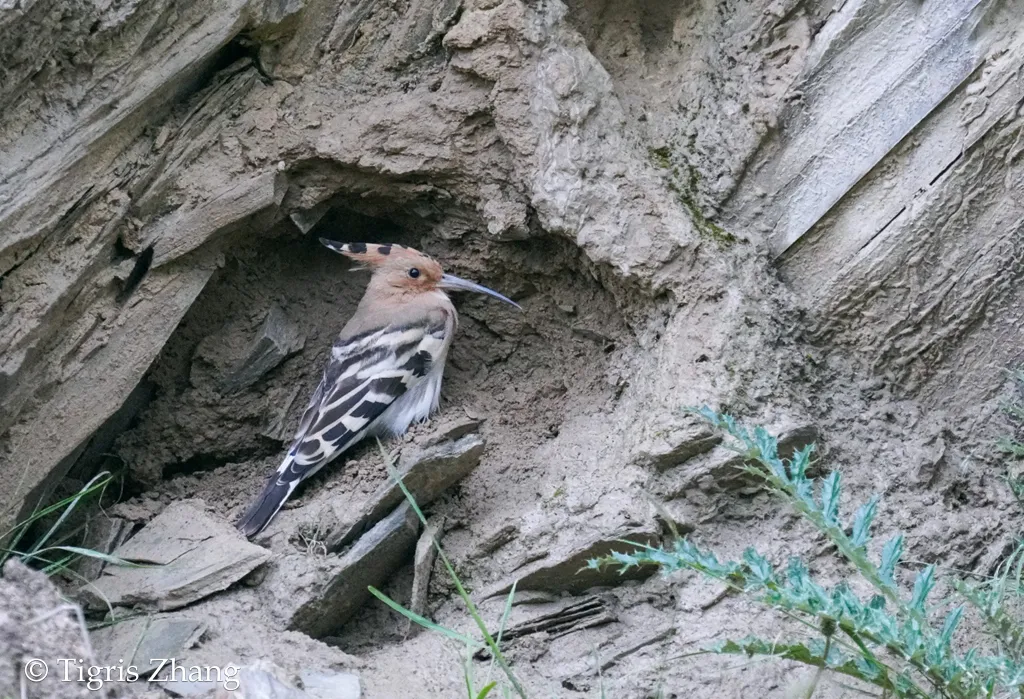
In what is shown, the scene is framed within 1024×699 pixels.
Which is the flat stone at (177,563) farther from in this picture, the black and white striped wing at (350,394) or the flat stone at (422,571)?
the flat stone at (422,571)

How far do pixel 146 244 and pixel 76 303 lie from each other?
1.12 ft

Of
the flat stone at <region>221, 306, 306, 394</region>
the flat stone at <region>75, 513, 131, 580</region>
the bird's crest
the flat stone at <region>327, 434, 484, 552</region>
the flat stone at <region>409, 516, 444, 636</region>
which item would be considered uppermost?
the bird's crest

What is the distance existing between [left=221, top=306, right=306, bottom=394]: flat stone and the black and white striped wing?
0.69 feet

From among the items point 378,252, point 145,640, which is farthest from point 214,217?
point 145,640

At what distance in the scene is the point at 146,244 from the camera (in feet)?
14.1

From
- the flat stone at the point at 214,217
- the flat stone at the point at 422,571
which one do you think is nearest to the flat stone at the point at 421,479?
the flat stone at the point at 422,571

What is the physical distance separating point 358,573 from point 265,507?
57cm

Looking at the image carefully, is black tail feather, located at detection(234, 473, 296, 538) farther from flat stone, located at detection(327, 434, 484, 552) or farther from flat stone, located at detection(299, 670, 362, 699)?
flat stone, located at detection(299, 670, 362, 699)

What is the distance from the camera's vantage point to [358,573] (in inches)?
161

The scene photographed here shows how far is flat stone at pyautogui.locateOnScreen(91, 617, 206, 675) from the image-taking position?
3561 millimetres

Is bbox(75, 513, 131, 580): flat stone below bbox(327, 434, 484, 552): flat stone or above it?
below

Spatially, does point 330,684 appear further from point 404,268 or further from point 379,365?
point 404,268

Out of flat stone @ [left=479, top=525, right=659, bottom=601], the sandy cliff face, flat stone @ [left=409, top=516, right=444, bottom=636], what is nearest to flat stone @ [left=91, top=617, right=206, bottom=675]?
the sandy cliff face

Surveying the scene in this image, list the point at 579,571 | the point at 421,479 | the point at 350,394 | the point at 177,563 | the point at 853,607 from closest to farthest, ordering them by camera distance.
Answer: the point at 853,607, the point at 579,571, the point at 177,563, the point at 421,479, the point at 350,394
